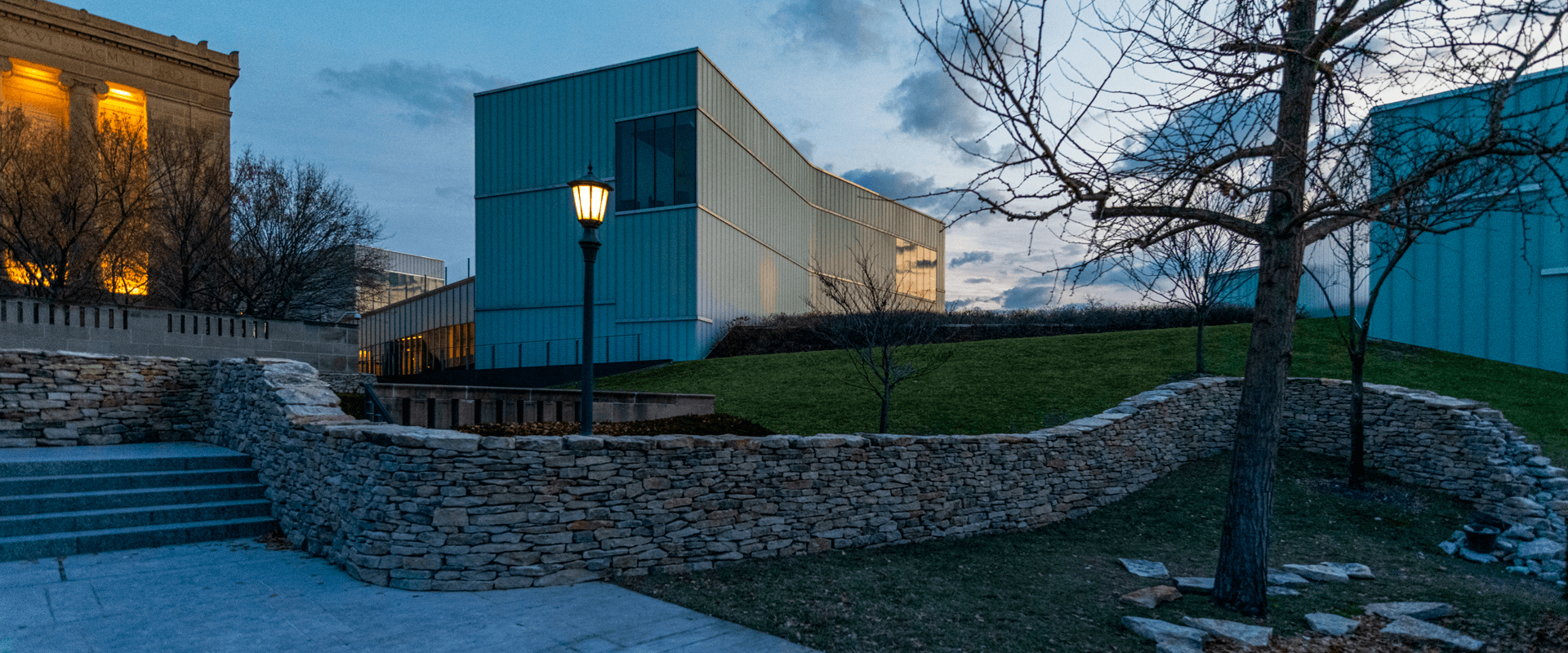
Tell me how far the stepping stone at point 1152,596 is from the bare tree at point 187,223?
20876 millimetres

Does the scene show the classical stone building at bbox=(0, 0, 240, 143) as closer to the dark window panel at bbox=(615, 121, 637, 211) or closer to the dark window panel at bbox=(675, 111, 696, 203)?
the dark window panel at bbox=(615, 121, 637, 211)

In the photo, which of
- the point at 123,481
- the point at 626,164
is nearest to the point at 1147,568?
the point at 123,481

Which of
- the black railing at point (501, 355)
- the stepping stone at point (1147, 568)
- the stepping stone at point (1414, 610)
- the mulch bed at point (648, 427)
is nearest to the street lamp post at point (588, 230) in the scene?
the mulch bed at point (648, 427)

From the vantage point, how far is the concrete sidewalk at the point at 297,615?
14.3 feet

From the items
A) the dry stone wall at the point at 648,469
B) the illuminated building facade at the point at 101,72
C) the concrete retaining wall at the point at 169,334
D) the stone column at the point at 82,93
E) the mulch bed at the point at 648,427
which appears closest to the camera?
the dry stone wall at the point at 648,469

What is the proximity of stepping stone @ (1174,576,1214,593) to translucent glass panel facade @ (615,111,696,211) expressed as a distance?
17401mm

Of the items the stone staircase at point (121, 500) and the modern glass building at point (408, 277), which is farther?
the modern glass building at point (408, 277)

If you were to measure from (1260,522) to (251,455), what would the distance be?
10.6 meters

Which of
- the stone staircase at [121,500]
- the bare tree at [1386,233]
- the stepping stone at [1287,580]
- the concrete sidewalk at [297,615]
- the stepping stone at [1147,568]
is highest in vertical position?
the bare tree at [1386,233]

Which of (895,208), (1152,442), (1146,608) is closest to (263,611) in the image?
(1146,608)

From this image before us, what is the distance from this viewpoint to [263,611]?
192 inches

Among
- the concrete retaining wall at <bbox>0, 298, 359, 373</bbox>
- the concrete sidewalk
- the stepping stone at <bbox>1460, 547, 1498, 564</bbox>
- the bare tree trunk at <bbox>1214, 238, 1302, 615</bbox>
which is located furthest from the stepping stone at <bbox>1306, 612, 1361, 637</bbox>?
the concrete retaining wall at <bbox>0, 298, 359, 373</bbox>

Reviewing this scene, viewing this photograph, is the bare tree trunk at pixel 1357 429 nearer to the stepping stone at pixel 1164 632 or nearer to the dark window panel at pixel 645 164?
the stepping stone at pixel 1164 632

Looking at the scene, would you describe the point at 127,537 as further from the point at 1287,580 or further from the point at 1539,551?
the point at 1539,551
